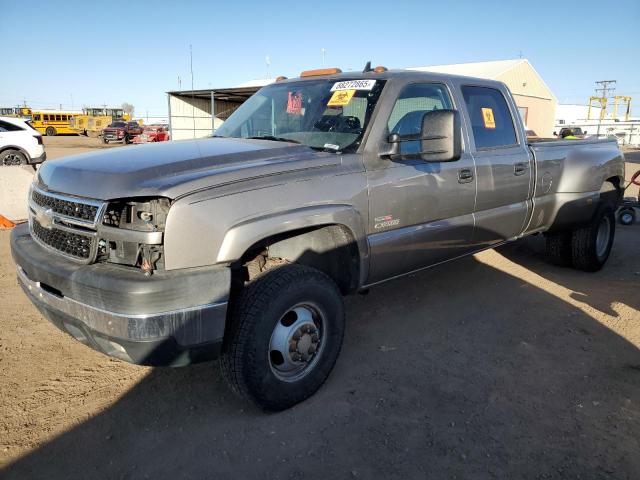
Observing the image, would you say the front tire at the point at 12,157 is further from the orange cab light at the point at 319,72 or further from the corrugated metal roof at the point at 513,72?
the corrugated metal roof at the point at 513,72

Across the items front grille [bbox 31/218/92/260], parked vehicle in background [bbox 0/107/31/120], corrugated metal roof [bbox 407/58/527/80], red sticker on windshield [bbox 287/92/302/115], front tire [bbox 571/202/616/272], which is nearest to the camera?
front grille [bbox 31/218/92/260]

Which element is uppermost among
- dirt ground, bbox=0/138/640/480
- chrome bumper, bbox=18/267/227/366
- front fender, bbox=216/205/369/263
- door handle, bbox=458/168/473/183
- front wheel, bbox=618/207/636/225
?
door handle, bbox=458/168/473/183

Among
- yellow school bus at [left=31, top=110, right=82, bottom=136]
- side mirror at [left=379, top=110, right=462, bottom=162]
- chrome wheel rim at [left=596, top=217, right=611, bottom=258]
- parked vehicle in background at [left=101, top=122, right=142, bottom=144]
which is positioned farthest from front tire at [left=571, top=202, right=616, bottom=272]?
yellow school bus at [left=31, top=110, right=82, bottom=136]

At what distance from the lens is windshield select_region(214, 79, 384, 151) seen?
10.8 ft

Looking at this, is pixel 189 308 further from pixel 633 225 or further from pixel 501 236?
pixel 633 225

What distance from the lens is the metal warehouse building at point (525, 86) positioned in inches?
1207

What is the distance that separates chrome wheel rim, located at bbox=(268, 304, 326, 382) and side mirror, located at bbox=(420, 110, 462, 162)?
1.27 meters

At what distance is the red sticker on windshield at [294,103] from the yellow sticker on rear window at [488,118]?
161 centimetres

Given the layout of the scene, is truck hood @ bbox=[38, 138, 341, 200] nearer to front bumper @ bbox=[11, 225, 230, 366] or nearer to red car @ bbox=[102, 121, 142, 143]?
front bumper @ bbox=[11, 225, 230, 366]

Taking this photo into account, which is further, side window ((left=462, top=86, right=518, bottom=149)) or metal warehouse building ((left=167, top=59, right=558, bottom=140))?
metal warehouse building ((left=167, top=59, right=558, bottom=140))

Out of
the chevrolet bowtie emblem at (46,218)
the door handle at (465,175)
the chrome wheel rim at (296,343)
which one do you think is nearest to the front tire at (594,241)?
the door handle at (465,175)

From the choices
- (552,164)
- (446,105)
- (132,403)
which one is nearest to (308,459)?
(132,403)

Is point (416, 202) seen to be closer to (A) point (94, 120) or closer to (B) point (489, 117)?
(B) point (489, 117)

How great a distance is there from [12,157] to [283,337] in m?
14.2
